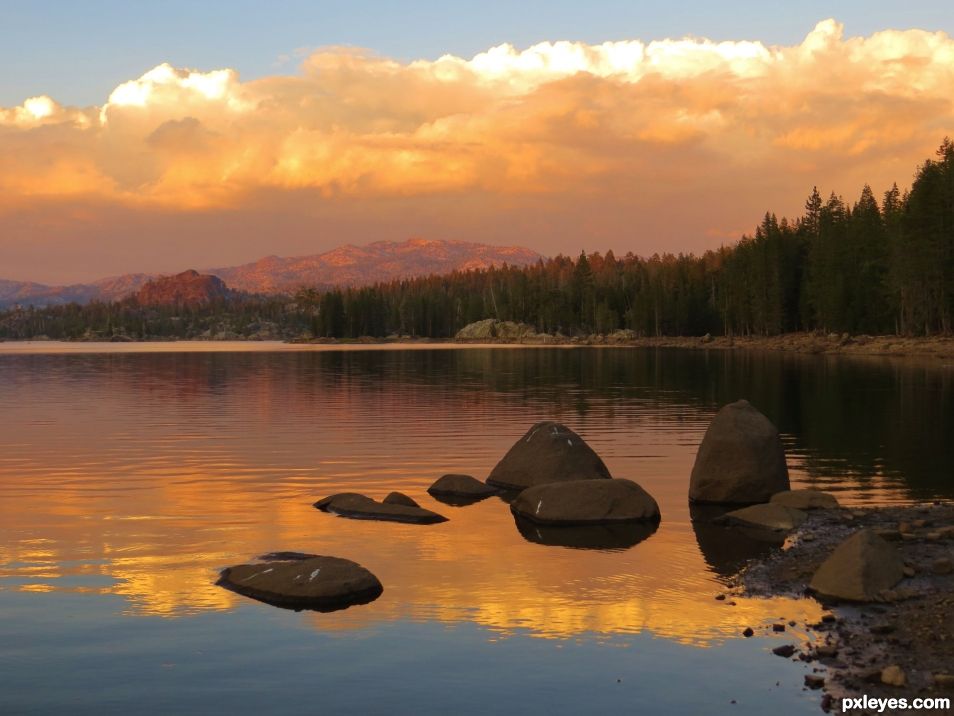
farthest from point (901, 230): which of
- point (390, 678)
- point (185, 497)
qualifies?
point (390, 678)

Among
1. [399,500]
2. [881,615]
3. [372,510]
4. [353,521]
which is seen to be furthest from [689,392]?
[881,615]

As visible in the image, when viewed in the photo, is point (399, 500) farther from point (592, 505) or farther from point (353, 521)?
point (592, 505)

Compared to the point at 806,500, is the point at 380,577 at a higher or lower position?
lower

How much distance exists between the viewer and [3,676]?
48.4ft

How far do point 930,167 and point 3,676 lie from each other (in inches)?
5356

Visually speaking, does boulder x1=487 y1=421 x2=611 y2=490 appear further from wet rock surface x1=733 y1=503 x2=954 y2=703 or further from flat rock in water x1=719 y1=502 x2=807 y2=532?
wet rock surface x1=733 y1=503 x2=954 y2=703

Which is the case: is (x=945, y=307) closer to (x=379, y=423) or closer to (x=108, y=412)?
(x=379, y=423)

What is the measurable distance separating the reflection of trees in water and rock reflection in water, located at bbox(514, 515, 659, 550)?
10.7 m

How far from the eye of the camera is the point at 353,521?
86.6 ft

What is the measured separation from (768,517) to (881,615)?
28.5ft

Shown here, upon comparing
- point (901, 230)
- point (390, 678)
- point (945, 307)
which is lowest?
point (390, 678)

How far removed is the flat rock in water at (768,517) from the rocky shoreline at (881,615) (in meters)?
0.38

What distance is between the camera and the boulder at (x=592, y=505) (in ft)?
85.7

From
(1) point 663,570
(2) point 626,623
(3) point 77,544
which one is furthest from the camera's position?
(3) point 77,544
